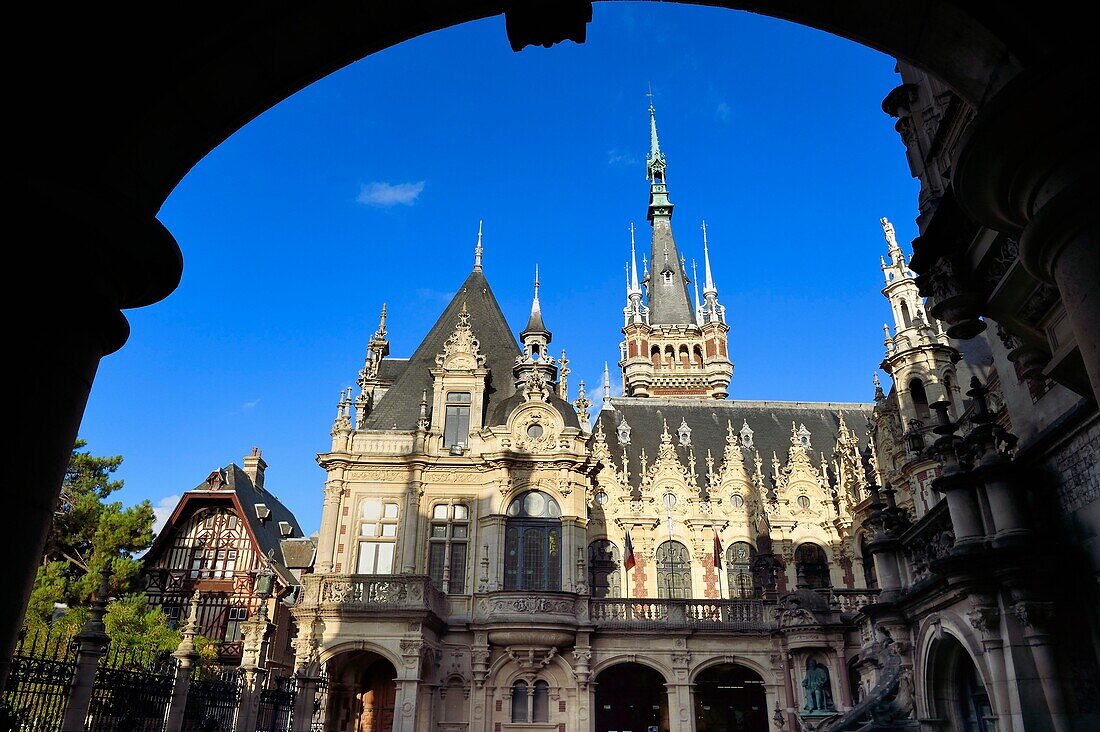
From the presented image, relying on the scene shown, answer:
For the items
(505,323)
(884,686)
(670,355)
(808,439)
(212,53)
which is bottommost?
(884,686)

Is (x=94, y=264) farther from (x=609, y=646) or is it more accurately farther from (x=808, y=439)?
(x=808, y=439)

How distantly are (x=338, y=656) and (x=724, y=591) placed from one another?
16.0 m

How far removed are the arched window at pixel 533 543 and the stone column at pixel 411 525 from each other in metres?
3.30

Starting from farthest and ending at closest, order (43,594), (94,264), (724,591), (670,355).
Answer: (670,355), (724,591), (43,594), (94,264)

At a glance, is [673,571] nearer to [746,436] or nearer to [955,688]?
[746,436]

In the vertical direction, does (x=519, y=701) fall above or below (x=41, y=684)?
above

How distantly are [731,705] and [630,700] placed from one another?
431 centimetres

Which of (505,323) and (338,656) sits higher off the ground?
(505,323)

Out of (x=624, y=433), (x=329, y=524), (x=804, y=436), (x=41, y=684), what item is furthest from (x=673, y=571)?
(x=41, y=684)

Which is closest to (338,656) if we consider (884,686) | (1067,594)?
(884,686)

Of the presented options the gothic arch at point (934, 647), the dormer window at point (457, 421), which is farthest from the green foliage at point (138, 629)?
the gothic arch at point (934, 647)

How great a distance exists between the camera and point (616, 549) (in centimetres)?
3195

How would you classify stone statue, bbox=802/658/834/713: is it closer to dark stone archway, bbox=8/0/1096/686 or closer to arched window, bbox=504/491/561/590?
arched window, bbox=504/491/561/590

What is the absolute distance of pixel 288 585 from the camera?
35.1 meters
